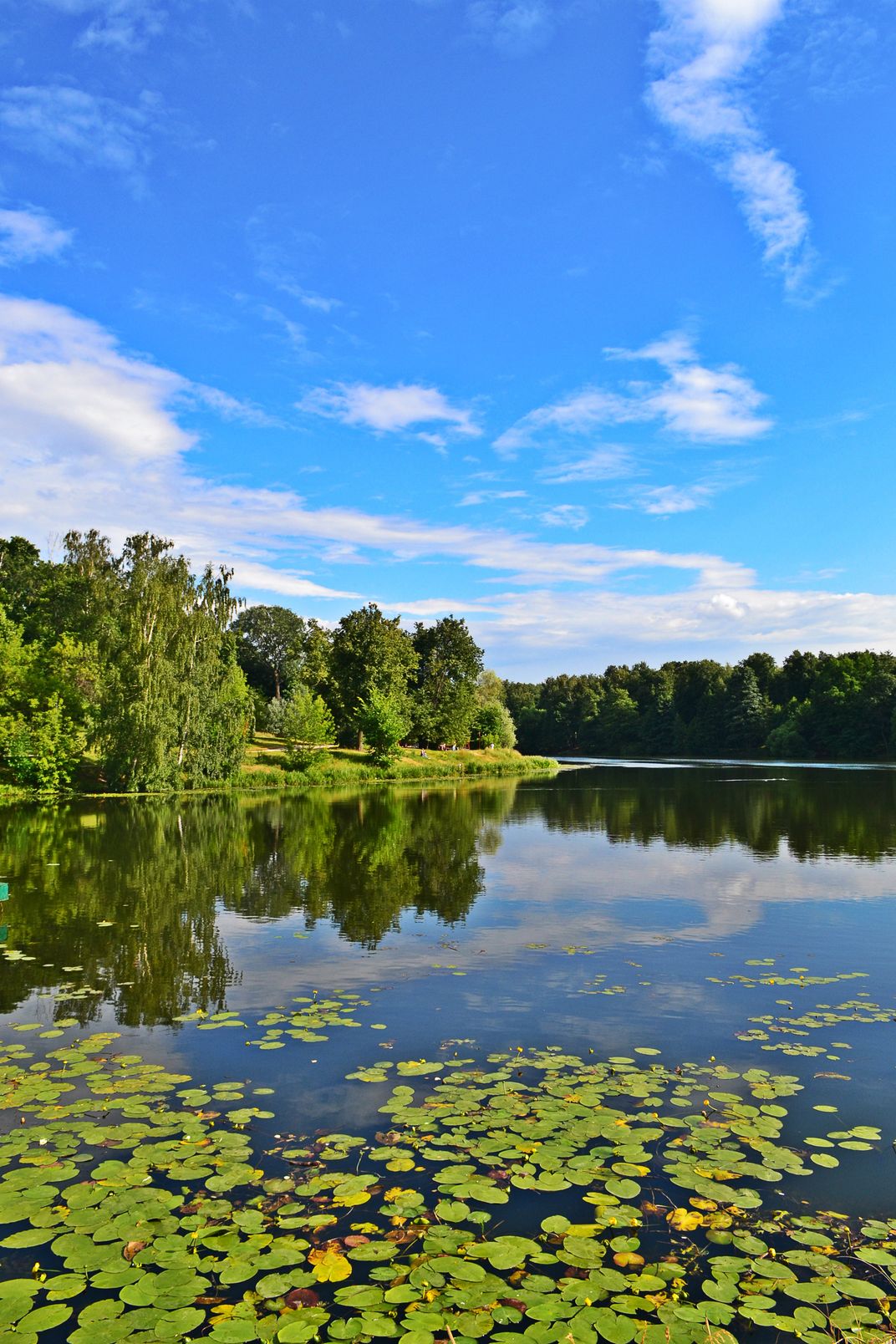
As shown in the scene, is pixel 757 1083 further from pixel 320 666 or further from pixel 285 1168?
pixel 320 666

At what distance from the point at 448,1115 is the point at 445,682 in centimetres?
8316

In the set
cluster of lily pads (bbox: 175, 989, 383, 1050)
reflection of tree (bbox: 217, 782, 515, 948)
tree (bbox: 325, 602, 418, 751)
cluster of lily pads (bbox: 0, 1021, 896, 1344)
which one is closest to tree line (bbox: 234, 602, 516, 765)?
tree (bbox: 325, 602, 418, 751)

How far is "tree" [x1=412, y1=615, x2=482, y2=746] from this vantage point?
88.9 metres

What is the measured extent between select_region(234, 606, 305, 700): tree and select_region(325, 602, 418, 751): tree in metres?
33.6

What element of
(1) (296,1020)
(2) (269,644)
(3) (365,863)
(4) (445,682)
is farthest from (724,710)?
(1) (296,1020)

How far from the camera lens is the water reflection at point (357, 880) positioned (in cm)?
1403

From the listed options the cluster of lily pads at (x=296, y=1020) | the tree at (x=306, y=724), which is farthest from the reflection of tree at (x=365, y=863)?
the tree at (x=306, y=724)

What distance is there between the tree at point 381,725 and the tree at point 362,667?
82 centimetres

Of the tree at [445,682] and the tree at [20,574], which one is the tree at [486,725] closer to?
the tree at [445,682]

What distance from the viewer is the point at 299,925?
17000 mm

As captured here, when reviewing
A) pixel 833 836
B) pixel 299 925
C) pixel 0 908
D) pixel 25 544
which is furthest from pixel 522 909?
pixel 25 544

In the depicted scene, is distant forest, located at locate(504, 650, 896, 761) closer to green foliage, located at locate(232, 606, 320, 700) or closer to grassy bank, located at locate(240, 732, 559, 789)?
grassy bank, located at locate(240, 732, 559, 789)

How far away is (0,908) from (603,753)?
14956cm

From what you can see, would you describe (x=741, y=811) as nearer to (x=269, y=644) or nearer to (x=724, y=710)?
(x=269, y=644)
